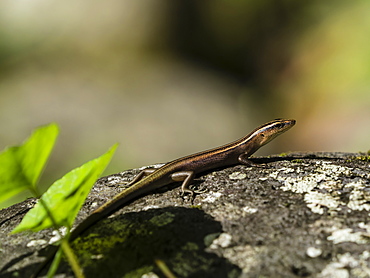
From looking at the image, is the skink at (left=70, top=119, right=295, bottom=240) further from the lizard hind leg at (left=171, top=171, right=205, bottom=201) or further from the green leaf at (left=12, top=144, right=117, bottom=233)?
the green leaf at (left=12, top=144, right=117, bottom=233)

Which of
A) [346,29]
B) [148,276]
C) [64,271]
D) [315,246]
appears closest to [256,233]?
[315,246]

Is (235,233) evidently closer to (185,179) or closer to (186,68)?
(185,179)

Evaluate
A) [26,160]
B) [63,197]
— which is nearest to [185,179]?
[63,197]

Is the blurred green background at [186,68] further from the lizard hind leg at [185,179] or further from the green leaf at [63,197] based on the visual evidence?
the green leaf at [63,197]

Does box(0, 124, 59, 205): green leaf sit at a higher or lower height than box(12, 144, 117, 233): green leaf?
higher

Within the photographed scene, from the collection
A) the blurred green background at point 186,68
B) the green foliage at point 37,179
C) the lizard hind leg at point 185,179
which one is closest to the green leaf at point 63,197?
the green foliage at point 37,179

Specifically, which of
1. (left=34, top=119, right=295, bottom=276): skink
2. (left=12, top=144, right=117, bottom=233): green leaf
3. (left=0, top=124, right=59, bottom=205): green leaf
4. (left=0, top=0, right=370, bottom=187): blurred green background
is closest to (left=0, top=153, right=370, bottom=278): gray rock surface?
(left=34, top=119, right=295, bottom=276): skink
